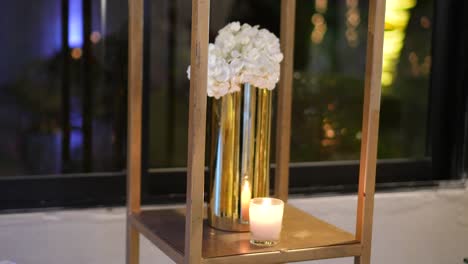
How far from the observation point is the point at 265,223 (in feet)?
3.77

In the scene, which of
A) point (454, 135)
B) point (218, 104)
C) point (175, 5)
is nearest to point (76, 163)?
point (175, 5)

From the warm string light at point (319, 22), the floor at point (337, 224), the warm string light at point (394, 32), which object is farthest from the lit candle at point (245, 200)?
the warm string light at point (394, 32)

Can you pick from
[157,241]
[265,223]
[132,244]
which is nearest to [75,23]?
[132,244]

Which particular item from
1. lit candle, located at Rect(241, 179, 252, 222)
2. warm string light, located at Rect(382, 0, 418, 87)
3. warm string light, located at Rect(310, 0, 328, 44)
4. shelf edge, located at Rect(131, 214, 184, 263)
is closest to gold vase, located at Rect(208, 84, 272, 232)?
lit candle, located at Rect(241, 179, 252, 222)

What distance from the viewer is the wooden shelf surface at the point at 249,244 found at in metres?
1.12

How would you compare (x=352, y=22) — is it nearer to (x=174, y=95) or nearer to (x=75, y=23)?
(x=174, y=95)

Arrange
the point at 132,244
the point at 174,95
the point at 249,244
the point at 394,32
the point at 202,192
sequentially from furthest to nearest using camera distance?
the point at 394,32, the point at 174,95, the point at 132,244, the point at 249,244, the point at 202,192

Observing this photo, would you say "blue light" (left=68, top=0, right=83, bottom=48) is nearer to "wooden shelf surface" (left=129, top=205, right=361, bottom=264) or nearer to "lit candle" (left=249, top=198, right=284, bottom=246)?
→ "wooden shelf surface" (left=129, top=205, right=361, bottom=264)

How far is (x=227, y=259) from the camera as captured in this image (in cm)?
A: 109

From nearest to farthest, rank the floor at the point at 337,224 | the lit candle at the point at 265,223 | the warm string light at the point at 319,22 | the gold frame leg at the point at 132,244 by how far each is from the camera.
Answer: the lit candle at the point at 265,223, the gold frame leg at the point at 132,244, the floor at the point at 337,224, the warm string light at the point at 319,22

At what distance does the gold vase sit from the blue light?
0.61 meters

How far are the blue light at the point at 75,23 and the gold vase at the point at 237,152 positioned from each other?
1.99ft

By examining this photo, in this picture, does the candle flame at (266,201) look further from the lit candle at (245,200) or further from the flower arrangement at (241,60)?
the flower arrangement at (241,60)

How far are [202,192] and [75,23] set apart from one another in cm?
83
